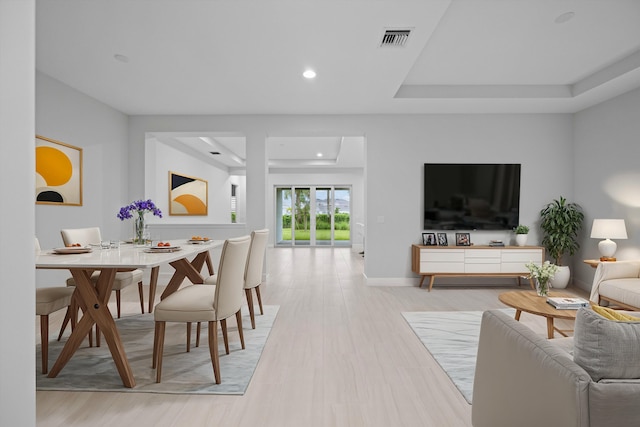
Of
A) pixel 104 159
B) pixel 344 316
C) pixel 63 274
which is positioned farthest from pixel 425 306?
pixel 104 159

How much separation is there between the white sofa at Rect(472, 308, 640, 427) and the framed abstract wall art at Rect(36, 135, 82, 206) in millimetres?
4235

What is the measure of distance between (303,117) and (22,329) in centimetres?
467

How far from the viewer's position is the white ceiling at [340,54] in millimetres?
2701

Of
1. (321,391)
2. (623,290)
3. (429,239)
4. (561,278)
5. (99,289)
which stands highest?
(429,239)

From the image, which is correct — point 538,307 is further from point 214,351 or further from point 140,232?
point 140,232

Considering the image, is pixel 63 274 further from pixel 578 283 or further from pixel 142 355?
pixel 578 283

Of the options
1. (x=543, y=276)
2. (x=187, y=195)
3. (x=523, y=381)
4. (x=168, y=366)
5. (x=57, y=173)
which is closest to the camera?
(x=523, y=381)

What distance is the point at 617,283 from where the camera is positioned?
136 inches

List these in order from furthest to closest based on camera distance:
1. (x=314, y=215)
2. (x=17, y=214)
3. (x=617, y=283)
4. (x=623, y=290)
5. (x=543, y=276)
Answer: (x=314, y=215), (x=617, y=283), (x=623, y=290), (x=543, y=276), (x=17, y=214)

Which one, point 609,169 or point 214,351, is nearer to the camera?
point 214,351

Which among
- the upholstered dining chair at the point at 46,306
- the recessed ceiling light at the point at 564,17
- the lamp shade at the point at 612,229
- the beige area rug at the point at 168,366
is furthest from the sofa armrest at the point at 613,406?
the lamp shade at the point at 612,229

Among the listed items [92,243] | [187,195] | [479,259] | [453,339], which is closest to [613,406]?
[453,339]

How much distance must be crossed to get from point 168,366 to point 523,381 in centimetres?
215

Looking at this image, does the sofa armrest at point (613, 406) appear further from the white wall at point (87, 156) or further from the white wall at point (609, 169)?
the white wall at point (87, 156)
